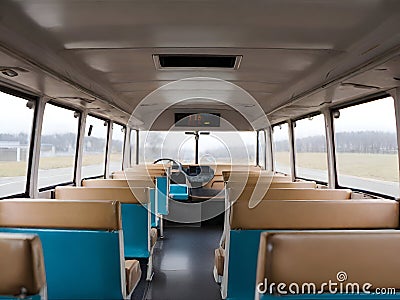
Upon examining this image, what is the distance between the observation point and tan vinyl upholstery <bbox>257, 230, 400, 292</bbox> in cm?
136

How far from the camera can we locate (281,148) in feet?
27.3

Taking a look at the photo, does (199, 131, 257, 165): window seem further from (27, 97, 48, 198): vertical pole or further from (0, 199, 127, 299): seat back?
(0, 199, 127, 299): seat back

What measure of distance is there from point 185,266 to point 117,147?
458 centimetres

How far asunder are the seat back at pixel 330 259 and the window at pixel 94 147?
5506mm

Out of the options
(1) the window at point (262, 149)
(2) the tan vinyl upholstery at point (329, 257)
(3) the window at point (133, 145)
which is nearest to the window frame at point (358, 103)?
(2) the tan vinyl upholstery at point (329, 257)

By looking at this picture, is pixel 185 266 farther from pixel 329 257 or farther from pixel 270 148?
pixel 270 148

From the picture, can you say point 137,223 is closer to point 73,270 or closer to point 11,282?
point 73,270

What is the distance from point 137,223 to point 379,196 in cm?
279

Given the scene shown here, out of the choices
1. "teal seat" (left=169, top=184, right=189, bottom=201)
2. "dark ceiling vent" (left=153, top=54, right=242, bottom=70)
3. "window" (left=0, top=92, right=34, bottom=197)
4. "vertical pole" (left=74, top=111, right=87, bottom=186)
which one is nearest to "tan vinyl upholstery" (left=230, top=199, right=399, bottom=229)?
"dark ceiling vent" (left=153, top=54, right=242, bottom=70)

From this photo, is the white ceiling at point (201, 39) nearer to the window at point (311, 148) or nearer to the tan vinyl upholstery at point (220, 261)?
the window at point (311, 148)

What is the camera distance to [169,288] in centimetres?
373

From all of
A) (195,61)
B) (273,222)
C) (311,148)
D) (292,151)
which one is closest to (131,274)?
(273,222)

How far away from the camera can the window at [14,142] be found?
3871 millimetres

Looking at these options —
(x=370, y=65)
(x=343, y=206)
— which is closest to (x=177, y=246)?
(x=343, y=206)
